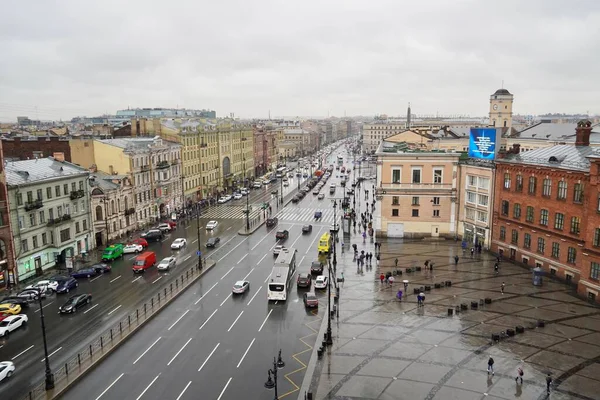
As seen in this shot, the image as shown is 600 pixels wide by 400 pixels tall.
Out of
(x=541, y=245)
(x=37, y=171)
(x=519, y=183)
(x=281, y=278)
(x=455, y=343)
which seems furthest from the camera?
(x=519, y=183)

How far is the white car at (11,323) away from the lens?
3600 cm

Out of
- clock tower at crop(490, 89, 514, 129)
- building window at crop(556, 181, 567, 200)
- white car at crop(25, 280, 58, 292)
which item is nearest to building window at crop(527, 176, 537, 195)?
building window at crop(556, 181, 567, 200)

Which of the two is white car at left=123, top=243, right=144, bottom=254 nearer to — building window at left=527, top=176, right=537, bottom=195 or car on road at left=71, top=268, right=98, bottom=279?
car on road at left=71, top=268, right=98, bottom=279

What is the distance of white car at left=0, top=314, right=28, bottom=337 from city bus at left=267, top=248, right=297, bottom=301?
19.9 meters

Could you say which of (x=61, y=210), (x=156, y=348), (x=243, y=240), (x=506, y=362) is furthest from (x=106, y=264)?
(x=506, y=362)

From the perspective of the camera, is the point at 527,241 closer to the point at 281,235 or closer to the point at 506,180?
the point at 506,180

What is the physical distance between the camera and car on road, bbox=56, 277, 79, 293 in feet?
150

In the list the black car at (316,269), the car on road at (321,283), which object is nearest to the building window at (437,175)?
the black car at (316,269)

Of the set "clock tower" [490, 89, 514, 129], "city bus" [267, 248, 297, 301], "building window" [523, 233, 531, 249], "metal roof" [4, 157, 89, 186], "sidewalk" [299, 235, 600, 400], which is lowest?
"sidewalk" [299, 235, 600, 400]

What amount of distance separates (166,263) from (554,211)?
41.7 m

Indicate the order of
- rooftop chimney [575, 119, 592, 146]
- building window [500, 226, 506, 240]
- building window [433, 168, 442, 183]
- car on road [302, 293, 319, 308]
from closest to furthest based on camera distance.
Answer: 1. car on road [302, 293, 319, 308]
2. rooftop chimney [575, 119, 592, 146]
3. building window [500, 226, 506, 240]
4. building window [433, 168, 442, 183]

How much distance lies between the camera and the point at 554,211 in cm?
4916

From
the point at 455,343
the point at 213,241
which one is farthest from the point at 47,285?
the point at 455,343

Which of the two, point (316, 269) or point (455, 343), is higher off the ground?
point (316, 269)
